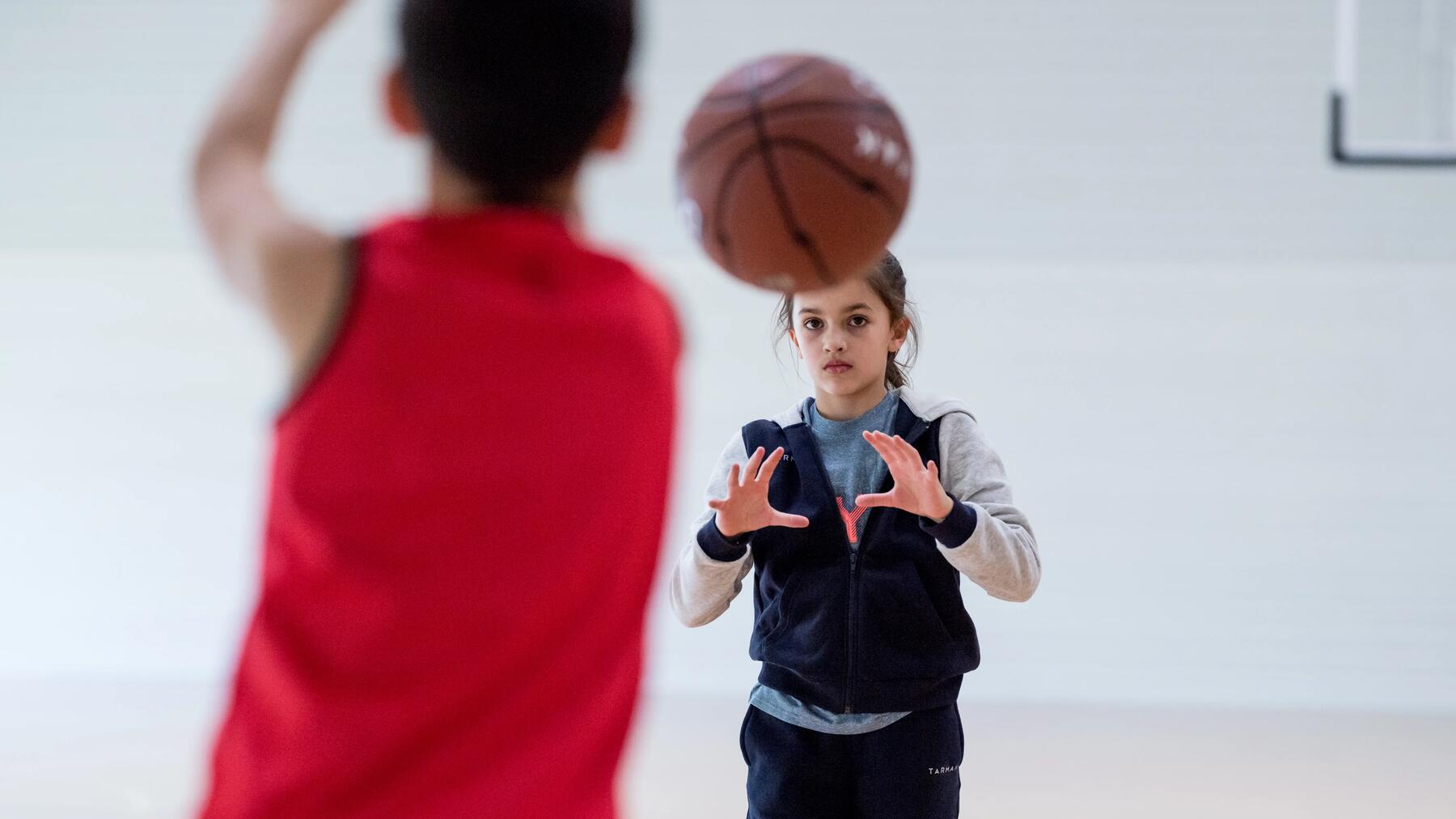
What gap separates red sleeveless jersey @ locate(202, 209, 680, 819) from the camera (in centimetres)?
78

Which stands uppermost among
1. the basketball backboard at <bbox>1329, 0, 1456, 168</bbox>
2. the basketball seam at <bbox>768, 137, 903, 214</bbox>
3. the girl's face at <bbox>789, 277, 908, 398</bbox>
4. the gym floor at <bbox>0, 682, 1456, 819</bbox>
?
the basketball backboard at <bbox>1329, 0, 1456, 168</bbox>

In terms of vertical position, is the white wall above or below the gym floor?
above

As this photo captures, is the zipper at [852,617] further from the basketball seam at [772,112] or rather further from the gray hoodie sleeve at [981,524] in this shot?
the basketball seam at [772,112]

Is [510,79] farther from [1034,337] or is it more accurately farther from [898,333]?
[1034,337]

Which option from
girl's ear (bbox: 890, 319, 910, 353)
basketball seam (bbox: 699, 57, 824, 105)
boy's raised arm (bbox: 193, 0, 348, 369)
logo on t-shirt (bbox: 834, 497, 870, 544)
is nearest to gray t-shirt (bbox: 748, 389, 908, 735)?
logo on t-shirt (bbox: 834, 497, 870, 544)

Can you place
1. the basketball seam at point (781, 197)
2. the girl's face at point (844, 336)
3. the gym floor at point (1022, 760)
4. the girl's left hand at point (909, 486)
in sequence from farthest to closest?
the gym floor at point (1022, 760), the girl's face at point (844, 336), the girl's left hand at point (909, 486), the basketball seam at point (781, 197)

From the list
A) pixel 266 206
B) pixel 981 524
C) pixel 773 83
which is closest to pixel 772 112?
pixel 773 83

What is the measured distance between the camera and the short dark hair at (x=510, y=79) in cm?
82

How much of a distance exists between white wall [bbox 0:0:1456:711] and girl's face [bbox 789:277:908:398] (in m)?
2.97

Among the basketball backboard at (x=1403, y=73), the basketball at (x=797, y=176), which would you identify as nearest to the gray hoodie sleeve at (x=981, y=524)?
the basketball at (x=797, y=176)

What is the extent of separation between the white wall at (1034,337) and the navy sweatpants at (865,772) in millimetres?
3087

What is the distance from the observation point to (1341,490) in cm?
520

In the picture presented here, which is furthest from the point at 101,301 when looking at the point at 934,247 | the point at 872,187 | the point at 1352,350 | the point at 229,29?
the point at 1352,350

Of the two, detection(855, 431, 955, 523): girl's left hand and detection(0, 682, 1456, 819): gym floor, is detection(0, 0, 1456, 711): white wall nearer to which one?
detection(0, 682, 1456, 819): gym floor
